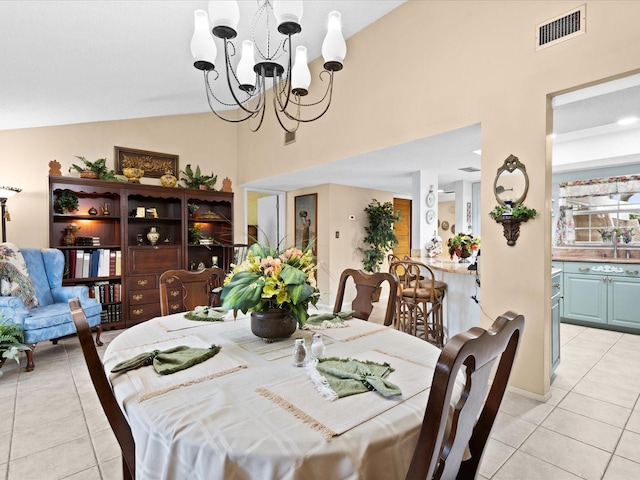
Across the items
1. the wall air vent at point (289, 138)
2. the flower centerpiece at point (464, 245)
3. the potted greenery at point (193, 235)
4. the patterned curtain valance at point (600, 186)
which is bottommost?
the flower centerpiece at point (464, 245)

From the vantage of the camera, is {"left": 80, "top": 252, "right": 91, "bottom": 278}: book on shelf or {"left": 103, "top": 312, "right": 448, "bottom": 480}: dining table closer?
{"left": 103, "top": 312, "right": 448, "bottom": 480}: dining table

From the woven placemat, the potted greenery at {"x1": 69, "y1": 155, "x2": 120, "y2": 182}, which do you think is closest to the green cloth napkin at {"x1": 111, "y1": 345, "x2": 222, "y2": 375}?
the woven placemat

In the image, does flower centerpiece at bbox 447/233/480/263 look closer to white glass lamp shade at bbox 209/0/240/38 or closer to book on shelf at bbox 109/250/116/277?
white glass lamp shade at bbox 209/0/240/38

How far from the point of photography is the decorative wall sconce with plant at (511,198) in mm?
2467

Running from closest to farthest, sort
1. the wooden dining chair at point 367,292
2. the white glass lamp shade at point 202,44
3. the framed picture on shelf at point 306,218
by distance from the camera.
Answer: the white glass lamp shade at point 202,44, the wooden dining chair at point 367,292, the framed picture on shelf at point 306,218

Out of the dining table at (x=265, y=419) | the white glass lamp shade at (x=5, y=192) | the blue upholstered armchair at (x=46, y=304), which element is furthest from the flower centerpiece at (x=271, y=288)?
the white glass lamp shade at (x=5, y=192)

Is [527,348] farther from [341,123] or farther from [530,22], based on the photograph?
[341,123]

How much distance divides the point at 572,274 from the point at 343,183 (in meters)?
3.51

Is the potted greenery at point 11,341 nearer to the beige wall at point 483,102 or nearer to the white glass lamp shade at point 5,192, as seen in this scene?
the white glass lamp shade at point 5,192

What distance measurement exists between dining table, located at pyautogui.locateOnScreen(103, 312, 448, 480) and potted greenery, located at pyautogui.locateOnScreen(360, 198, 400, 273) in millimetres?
4768

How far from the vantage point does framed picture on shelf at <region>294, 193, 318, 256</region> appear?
5859 millimetres

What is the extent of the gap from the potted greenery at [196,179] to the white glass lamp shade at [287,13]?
156 inches

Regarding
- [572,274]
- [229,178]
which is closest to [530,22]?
[572,274]

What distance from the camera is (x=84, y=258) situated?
4.29 metres
